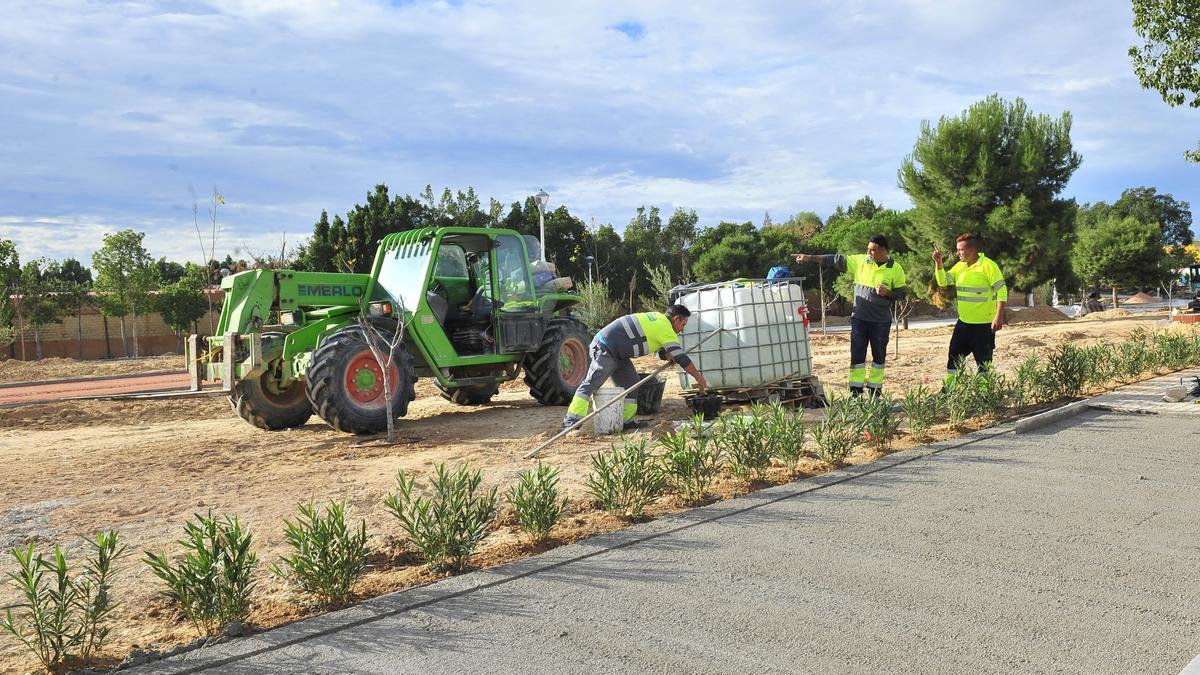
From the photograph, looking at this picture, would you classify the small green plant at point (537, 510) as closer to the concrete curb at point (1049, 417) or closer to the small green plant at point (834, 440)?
the small green plant at point (834, 440)

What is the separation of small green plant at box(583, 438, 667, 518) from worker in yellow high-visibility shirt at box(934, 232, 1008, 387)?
192 inches

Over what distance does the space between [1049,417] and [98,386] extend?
20.0 meters

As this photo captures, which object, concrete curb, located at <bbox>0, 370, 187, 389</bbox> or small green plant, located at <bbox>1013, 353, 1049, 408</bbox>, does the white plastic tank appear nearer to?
small green plant, located at <bbox>1013, 353, 1049, 408</bbox>

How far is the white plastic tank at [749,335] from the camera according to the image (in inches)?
392

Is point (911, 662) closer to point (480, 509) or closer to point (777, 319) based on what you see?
point (480, 509)

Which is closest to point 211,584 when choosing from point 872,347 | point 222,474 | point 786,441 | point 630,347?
point 786,441

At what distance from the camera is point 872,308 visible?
969 centimetres

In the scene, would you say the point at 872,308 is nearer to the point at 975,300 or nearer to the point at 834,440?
the point at 975,300

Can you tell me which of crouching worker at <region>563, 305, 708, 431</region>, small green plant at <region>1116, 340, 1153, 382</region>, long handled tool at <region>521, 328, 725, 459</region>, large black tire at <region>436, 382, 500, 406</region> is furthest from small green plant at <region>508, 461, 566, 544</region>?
small green plant at <region>1116, 340, 1153, 382</region>

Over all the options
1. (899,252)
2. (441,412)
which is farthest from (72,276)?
(441,412)

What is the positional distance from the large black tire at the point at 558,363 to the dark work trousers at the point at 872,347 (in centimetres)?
359

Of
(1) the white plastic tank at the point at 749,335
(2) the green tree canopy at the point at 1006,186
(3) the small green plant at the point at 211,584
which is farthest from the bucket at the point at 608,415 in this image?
(2) the green tree canopy at the point at 1006,186

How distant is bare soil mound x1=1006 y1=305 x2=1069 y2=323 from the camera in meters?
36.3

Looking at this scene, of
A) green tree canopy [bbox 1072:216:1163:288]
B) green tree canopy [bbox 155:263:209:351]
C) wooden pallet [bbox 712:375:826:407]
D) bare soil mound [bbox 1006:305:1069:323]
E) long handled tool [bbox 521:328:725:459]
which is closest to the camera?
long handled tool [bbox 521:328:725:459]
